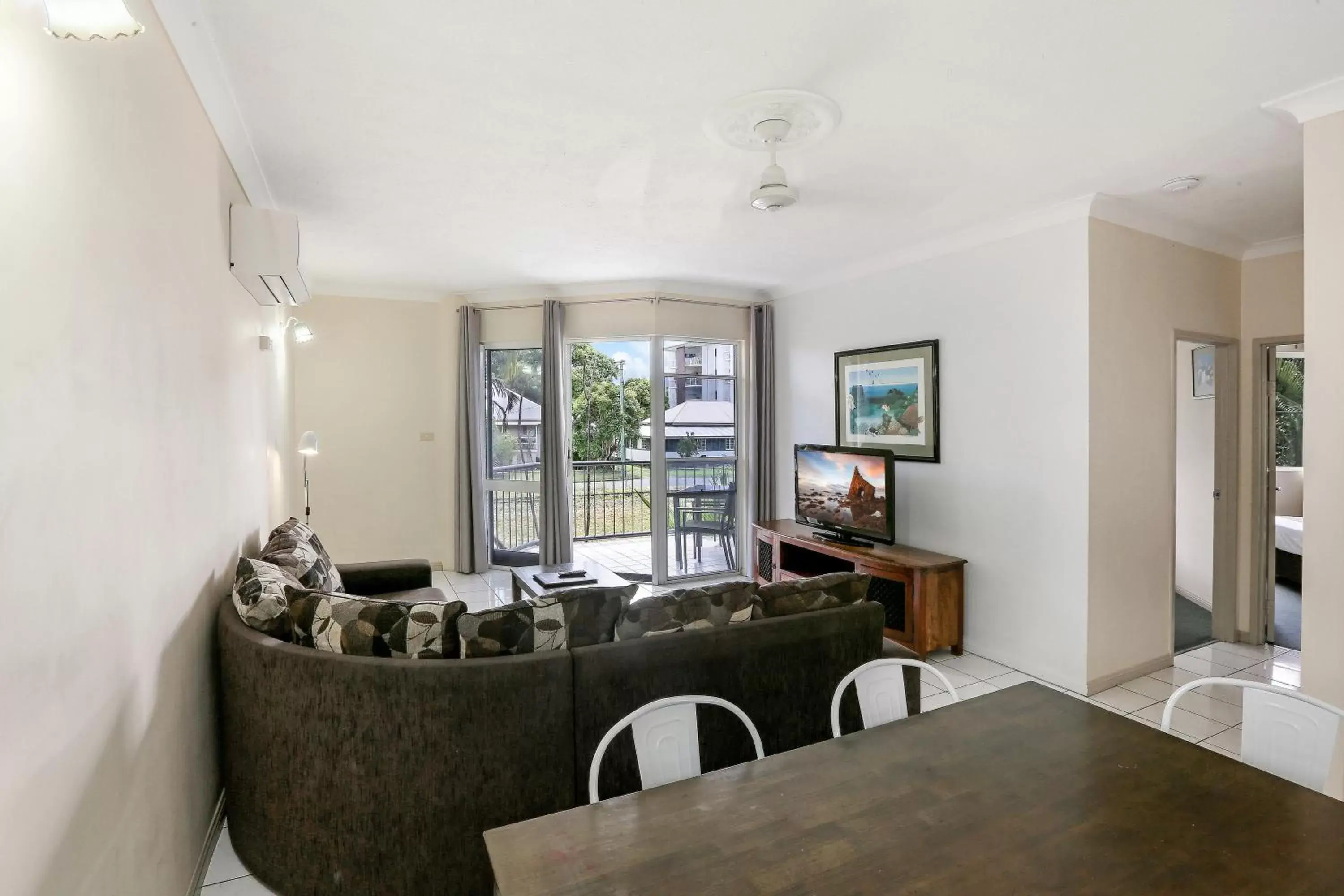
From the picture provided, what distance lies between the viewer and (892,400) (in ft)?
15.2

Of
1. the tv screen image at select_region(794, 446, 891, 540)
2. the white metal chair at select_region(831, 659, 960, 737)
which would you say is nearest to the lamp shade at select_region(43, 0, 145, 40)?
the white metal chair at select_region(831, 659, 960, 737)

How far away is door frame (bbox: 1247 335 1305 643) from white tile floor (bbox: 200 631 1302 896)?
229mm

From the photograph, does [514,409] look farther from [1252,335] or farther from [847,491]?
[1252,335]

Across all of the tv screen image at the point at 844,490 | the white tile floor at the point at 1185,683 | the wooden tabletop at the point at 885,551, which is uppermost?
the tv screen image at the point at 844,490

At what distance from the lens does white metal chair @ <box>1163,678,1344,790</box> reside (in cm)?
147

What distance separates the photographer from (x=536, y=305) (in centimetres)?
576

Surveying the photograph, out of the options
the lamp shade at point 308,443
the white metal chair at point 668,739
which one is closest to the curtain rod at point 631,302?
the lamp shade at point 308,443

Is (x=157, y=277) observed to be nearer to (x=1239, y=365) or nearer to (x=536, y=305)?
(x=536, y=305)

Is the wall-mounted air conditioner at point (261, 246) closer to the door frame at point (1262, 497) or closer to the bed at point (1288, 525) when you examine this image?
the door frame at point (1262, 497)

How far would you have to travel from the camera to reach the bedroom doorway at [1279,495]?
4.17m

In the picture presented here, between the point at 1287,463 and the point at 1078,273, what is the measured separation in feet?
15.2

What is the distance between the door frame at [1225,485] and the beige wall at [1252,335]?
26mm

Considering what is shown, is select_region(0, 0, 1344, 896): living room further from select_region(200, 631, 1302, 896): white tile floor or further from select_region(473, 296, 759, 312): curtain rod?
select_region(473, 296, 759, 312): curtain rod

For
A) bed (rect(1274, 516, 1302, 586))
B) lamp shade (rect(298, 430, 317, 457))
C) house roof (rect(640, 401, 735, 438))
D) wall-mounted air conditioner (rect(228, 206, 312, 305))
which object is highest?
wall-mounted air conditioner (rect(228, 206, 312, 305))
